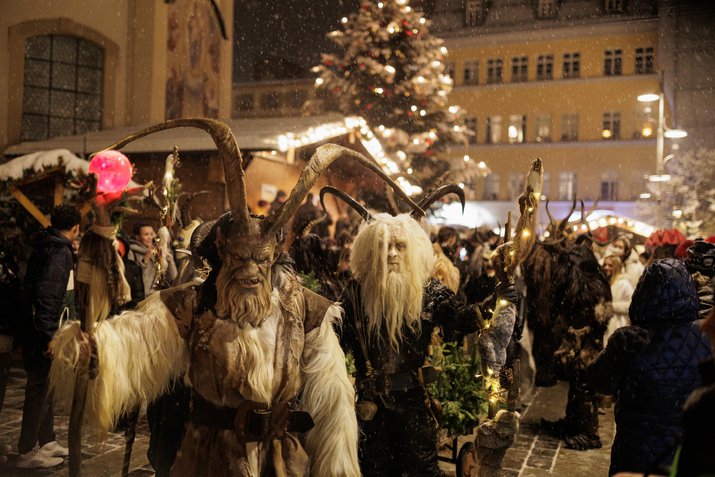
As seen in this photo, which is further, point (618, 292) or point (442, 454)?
point (618, 292)

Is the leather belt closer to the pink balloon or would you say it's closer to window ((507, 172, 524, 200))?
the pink balloon

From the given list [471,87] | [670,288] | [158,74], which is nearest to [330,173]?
[158,74]

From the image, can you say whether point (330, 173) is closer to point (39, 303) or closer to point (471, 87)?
point (39, 303)

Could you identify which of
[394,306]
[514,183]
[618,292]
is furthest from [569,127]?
[394,306]

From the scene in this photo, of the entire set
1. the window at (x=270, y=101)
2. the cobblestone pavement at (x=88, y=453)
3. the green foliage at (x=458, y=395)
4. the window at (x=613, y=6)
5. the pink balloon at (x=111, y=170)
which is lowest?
the cobblestone pavement at (x=88, y=453)

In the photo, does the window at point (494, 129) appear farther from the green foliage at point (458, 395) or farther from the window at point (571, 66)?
the green foliage at point (458, 395)

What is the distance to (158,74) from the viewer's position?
16359mm

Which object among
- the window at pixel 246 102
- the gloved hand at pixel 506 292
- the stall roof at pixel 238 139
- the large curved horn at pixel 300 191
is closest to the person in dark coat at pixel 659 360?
the gloved hand at pixel 506 292

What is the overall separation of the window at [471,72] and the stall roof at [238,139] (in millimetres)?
32416

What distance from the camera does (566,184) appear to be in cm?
4147

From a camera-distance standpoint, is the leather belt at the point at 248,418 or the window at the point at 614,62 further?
the window at the point at 614,62

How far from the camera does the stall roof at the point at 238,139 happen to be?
10.4 meters

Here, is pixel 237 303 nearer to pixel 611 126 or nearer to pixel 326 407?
pixel 326 407

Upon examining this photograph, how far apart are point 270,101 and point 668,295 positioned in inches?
2009
